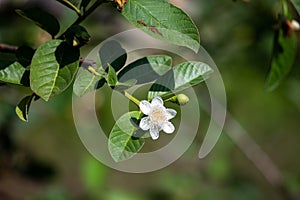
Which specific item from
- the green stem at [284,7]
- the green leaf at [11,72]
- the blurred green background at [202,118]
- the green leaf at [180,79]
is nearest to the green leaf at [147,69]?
the green leaf at [180,79]

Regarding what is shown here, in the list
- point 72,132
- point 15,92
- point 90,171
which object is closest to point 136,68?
point 15,92

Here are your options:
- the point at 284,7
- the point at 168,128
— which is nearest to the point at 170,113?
the point at 168,128

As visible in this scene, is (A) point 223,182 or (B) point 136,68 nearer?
(B) point 136,68

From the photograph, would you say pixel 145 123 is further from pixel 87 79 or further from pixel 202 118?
pixel 202 118

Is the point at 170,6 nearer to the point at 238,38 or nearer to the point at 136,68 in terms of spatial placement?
the point at 136,68

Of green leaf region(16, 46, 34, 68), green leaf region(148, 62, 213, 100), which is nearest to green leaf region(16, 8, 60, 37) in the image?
green leaf region(16, 46, 34, 68)

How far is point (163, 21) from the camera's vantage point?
1.89 ft

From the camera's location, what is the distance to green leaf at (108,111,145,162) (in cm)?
56

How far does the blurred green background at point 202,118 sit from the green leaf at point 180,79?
0.44m

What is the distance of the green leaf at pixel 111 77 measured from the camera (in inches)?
23.1

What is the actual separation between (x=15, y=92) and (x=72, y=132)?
42.4 inches

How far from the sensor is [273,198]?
261cm

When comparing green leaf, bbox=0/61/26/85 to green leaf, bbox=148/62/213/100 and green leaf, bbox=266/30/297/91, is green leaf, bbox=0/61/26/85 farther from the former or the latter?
green leaf, bbox=266/30/297/91

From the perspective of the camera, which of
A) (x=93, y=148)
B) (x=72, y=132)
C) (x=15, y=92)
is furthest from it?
(x=72, y=132)
